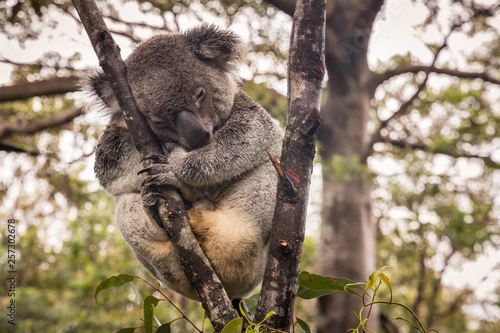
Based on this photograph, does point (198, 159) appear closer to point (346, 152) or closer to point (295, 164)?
point (295, 164)

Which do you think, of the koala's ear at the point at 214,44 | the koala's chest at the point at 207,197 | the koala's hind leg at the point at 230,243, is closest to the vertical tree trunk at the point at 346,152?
the koala's ear at the point at 214,44

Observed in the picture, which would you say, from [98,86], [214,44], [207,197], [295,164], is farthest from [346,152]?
[295,164]

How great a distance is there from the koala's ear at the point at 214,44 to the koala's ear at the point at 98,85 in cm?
53

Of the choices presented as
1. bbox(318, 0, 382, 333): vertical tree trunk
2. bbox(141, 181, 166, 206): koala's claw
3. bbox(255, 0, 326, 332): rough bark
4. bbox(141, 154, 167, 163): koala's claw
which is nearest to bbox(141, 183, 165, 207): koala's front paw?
bbox(141, 181, 166, 206): koala's claw

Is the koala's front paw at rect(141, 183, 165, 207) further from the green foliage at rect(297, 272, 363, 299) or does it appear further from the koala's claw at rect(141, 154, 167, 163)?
the green foliage at rect(297, 272, 363, 299)

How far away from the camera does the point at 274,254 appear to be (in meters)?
1.61

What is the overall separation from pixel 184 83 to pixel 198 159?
449 millimetres

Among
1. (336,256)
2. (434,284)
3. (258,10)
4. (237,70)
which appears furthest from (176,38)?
(434,284)

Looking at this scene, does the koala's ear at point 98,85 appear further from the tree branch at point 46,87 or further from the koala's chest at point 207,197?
the tree branch at point 46,87

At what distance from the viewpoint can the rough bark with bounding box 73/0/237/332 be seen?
1.64m

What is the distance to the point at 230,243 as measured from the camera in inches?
85.5

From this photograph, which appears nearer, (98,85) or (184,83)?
(184,83)

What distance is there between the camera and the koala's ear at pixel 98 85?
2.58 meters

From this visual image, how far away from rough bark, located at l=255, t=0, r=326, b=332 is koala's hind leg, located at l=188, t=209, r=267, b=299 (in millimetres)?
574
